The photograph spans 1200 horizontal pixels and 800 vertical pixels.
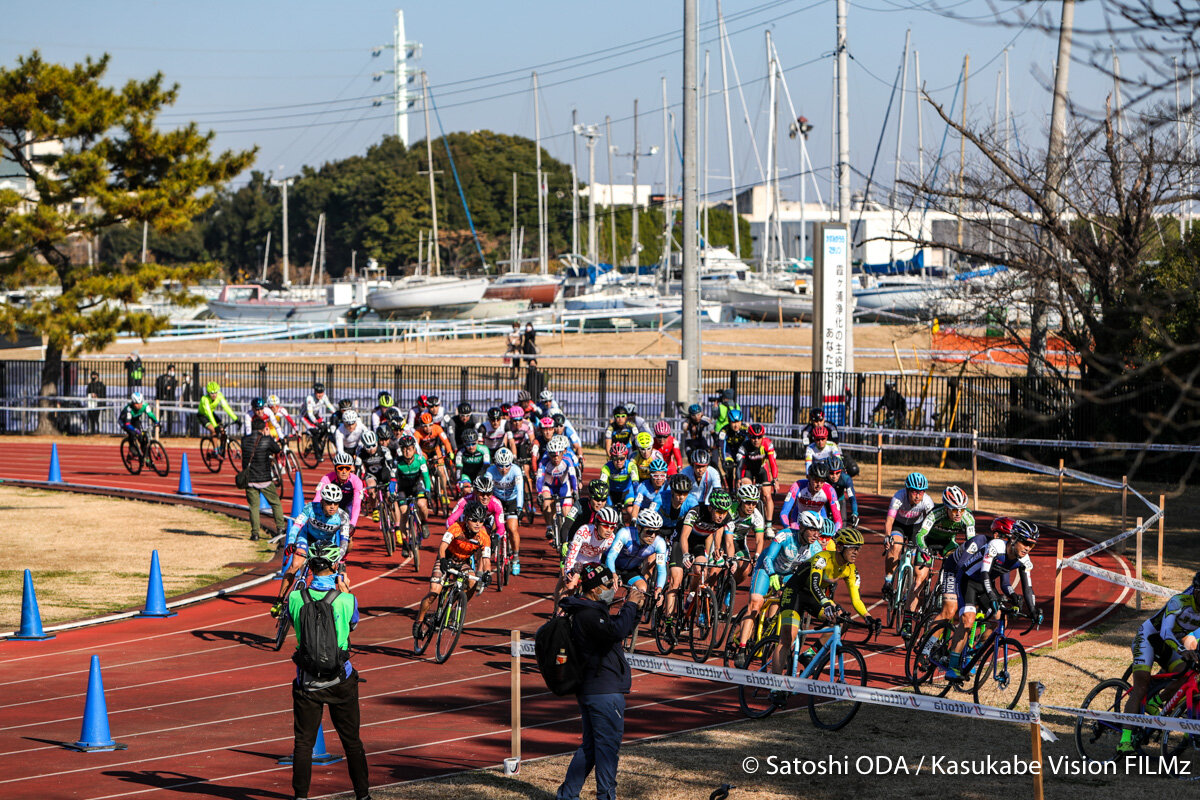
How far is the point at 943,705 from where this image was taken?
866 cm

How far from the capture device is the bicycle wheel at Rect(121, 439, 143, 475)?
30.2m

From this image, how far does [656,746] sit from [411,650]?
4.52 meters

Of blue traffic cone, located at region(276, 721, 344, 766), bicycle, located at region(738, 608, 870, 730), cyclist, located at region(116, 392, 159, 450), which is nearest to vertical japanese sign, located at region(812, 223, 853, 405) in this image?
cyclist, located at region(116, 392, 159, 450)

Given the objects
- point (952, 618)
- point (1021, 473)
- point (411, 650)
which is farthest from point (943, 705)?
point (1021, 473)

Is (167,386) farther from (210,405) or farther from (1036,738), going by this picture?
(1036,738)

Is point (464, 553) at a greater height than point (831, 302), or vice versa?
point (831, 302)

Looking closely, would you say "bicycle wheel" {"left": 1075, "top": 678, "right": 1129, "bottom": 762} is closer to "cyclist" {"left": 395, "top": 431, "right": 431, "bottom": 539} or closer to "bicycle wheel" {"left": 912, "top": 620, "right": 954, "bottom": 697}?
"bicycle wheel" {"left": 912, "top": 620, "right": 954, "bottom": 697}

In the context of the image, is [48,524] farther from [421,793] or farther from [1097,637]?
[1097,637]

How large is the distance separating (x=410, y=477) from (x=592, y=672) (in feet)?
35.8

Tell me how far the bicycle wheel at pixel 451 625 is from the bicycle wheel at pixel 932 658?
4880 mm

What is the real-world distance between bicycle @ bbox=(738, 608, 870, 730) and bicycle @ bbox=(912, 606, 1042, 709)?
3.20ft

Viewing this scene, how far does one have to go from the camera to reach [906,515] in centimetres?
1459

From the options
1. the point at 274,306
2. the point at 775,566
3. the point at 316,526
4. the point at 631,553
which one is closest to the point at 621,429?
the point at 316,526

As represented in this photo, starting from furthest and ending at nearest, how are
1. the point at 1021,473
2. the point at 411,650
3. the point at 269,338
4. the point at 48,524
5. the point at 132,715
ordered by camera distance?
the point at 269,338
the point at 1021,473
the point at 48,524
the point at 411,650
the point at 132,715
